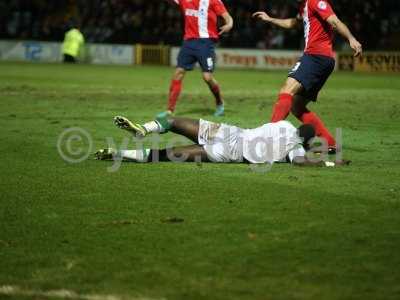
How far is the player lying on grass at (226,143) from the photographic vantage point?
9.27 meters

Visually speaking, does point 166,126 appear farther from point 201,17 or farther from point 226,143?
point 201,17

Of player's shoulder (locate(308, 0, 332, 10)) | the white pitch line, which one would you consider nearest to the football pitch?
the white pitch line

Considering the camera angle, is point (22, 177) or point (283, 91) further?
point (283, 91)

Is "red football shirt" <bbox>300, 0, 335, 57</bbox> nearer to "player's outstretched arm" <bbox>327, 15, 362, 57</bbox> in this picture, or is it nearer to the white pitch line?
"player's outstretched arm" <bbox>327, 15, 362, 57</bbox>

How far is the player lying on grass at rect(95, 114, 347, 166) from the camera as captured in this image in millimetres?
9266

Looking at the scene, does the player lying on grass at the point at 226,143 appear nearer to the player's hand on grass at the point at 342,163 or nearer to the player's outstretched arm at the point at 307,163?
the player's outstretched arm at the point at 307,163

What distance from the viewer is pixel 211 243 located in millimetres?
6090

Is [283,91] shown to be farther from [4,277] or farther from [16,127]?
[4,277]

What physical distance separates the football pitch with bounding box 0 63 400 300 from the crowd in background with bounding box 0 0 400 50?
23.6 meters

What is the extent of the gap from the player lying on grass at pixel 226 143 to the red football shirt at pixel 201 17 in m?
6.28

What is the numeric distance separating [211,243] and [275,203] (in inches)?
61.4

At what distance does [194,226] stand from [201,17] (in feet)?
31.8

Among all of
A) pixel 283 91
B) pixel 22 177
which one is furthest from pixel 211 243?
pixel 283 91

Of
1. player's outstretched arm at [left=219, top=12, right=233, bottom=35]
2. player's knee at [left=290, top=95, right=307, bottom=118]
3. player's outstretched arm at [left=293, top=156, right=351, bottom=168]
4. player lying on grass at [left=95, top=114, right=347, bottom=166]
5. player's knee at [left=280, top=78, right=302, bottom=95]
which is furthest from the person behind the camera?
player's outstretched arm at [left=219, top=12, right=233, bottom=35]
